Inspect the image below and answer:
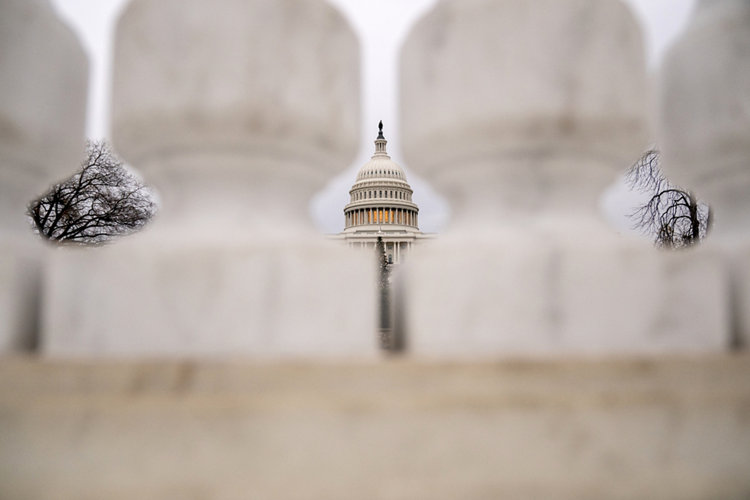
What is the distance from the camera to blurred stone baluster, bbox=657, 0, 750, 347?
4.81ft

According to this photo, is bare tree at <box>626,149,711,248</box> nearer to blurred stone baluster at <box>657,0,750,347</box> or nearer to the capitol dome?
blurred stone baluster at <box>657,0,750,347</box>

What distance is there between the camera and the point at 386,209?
54.1 metres

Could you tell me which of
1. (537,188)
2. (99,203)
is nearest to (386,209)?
(99,203)

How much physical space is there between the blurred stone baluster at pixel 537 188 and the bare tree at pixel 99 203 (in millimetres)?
14239

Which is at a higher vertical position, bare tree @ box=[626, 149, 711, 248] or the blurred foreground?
bare tree @ box=[626, 149, 711, 248]

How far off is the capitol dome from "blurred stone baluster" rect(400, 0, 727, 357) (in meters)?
51.9

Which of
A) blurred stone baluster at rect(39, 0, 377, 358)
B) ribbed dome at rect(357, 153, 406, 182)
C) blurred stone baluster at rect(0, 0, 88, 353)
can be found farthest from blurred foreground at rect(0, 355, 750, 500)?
ribbed dome at rect(357, 153, 406, 182)

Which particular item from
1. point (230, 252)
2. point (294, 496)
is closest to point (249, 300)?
point (230, 252)

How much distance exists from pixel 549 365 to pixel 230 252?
0.65 m

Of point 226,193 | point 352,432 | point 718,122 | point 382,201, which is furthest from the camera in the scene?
point 382,201

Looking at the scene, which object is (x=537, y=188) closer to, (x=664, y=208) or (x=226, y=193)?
(x=226, y=193)

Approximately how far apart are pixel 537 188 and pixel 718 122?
0.59m

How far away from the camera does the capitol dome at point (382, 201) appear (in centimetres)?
5400

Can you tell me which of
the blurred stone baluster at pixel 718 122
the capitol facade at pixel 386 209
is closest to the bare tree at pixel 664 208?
the blurred stone baluster at pixel 718 122
